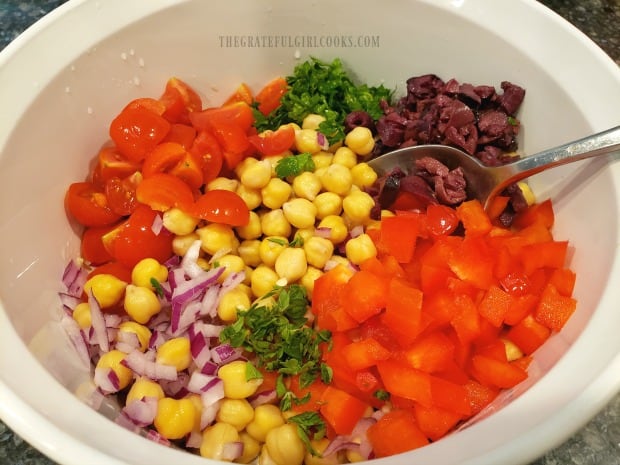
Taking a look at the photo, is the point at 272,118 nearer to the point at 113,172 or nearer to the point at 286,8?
the point at 286,8

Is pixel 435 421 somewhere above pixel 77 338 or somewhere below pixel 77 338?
below

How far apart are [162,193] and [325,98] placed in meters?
0.72

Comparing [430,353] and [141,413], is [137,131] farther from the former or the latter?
[430,353]

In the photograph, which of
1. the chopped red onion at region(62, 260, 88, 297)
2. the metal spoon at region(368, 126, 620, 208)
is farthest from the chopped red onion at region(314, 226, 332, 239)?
the chopped red onion at region(62, 260, 88, 297)

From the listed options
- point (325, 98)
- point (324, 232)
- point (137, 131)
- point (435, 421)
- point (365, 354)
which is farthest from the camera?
point (325, 98)

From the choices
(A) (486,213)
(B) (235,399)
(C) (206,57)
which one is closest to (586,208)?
(A) (486,213)

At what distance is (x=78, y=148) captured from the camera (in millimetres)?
1823

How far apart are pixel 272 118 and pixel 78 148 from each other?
2.28 ft

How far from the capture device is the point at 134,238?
69.9 inches

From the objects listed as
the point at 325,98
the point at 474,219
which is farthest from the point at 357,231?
the point at 325,98

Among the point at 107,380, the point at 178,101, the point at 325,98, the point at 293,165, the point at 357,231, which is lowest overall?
the point at 357,231

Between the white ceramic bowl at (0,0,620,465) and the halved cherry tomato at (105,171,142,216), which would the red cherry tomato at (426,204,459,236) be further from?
the halved cherry tomato at (105,171,142,216)

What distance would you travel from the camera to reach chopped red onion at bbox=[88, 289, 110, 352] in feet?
5.35

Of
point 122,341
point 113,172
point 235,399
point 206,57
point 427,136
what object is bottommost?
point 235,399
